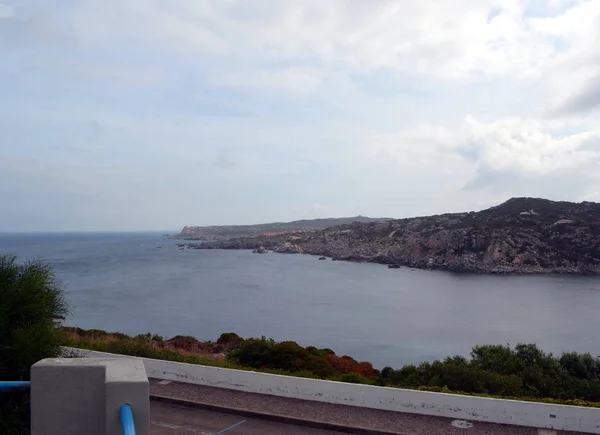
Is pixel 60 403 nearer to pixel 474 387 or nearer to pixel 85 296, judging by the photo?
pixel 474 387

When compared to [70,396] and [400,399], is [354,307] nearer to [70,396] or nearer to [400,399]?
[400,399]

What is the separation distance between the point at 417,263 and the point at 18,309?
7606cm

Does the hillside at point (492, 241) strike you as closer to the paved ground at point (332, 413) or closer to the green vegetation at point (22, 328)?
the paved ground at point (332, 413)

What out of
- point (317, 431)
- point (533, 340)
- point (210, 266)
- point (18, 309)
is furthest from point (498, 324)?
point (210, 266)

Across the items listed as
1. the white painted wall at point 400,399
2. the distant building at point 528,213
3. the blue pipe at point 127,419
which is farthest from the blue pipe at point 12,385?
the distant building at point 528,213

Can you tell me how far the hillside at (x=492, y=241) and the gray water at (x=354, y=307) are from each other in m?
5.66

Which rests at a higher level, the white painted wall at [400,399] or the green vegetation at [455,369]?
the white painted wall at [400,399]

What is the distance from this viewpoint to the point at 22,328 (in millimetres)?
4316

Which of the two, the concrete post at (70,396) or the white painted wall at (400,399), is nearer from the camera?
the concrete post at (70,396)

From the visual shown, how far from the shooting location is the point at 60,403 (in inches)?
89.4

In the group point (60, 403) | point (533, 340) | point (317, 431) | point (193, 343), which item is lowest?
point (533, 340)

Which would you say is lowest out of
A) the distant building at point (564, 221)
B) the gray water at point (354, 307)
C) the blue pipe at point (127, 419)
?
the gray water at point (354, 307)

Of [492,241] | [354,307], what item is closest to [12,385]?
[354,307]

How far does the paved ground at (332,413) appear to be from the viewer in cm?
799
